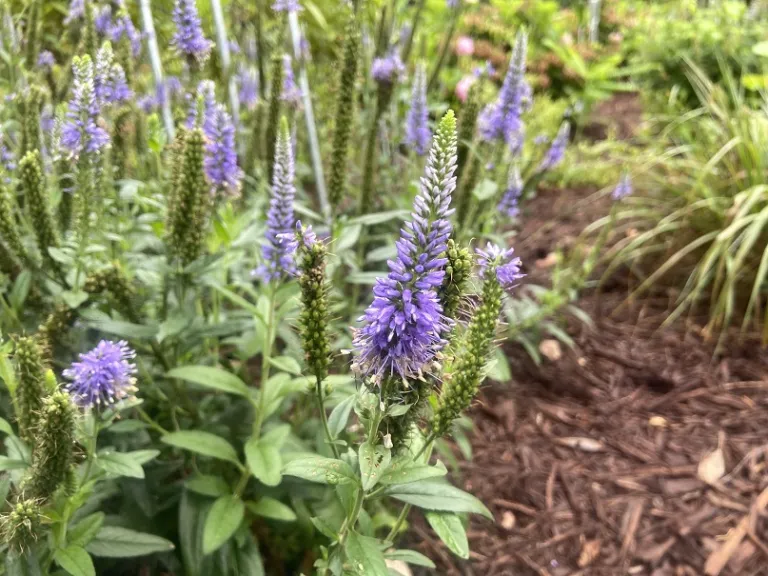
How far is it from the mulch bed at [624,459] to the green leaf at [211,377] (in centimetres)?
111

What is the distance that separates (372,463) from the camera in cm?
131

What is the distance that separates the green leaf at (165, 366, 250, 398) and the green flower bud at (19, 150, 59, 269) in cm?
52

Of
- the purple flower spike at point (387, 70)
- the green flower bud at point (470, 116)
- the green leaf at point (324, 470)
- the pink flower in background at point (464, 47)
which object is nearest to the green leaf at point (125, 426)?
the green leaf at point (324, 470)

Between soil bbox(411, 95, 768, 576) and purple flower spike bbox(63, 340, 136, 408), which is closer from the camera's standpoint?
purple flower spike bbox(63, 340, 136, 408)

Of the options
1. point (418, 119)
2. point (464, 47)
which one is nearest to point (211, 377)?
point (418, 119)

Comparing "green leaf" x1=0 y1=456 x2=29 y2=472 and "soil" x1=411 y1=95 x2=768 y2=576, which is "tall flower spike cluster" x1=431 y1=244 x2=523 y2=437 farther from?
"soil" x1=411 y1=95 x2=768 y2=576

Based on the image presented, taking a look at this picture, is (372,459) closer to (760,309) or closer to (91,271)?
(91,271)

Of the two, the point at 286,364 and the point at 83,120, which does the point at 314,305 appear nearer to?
the point at 286,364

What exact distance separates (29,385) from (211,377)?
610 mm

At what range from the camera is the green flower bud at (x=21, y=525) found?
4.49 feet

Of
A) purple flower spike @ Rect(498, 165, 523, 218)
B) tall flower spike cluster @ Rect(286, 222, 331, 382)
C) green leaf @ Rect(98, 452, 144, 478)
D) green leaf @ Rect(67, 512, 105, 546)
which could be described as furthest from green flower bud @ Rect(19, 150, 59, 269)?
purple flower spike @ Rect(498, 165, 523, 218)

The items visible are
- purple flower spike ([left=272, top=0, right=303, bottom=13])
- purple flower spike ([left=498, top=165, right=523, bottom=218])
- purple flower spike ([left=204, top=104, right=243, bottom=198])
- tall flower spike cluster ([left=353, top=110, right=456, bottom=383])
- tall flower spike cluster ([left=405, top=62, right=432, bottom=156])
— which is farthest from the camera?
purple flower spike ([left=498, top=165, right=523, bottom=218])

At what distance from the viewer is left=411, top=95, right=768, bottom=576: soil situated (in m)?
2.68

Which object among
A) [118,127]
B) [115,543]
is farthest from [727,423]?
[118,127]
